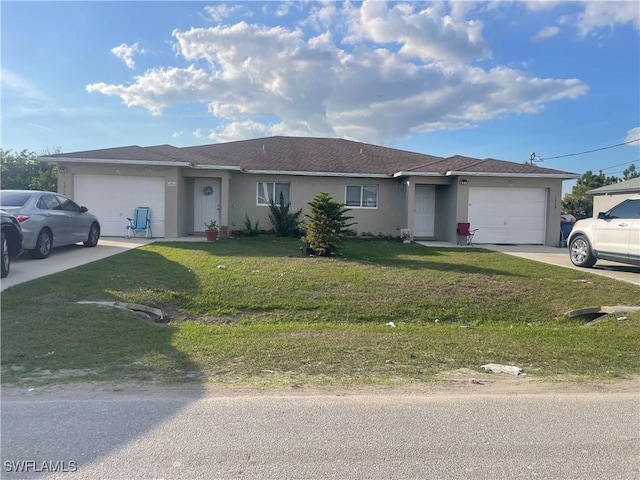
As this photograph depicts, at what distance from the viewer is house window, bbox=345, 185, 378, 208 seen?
63.1 feet

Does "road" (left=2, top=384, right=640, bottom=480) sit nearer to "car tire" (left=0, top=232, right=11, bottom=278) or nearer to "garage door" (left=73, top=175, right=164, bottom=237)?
"car tire" (left=0, top=232, right=11, bottom=278)

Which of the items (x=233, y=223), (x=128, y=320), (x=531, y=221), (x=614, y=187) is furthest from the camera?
(x=614, y=187)

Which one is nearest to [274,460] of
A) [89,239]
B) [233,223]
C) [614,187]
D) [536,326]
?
[536,326]

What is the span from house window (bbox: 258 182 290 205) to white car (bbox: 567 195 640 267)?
1094 cm

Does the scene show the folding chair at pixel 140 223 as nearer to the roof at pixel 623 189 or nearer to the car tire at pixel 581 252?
the car tire at pixel 581 252

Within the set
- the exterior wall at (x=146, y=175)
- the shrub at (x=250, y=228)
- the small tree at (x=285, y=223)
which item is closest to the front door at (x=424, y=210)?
the small tree at (x=285, y=223)

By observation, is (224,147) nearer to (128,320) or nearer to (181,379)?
(128,320)

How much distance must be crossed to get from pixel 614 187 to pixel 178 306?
89.0 ft

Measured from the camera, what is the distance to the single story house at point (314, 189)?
1638 cm

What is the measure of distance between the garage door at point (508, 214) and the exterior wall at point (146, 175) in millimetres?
11163

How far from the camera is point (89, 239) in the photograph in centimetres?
1299

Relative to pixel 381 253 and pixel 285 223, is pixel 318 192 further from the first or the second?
pixel 381 253

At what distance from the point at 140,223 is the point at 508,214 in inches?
550

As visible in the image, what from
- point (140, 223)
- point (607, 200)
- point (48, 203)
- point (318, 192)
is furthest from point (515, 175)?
point (48, 203)
